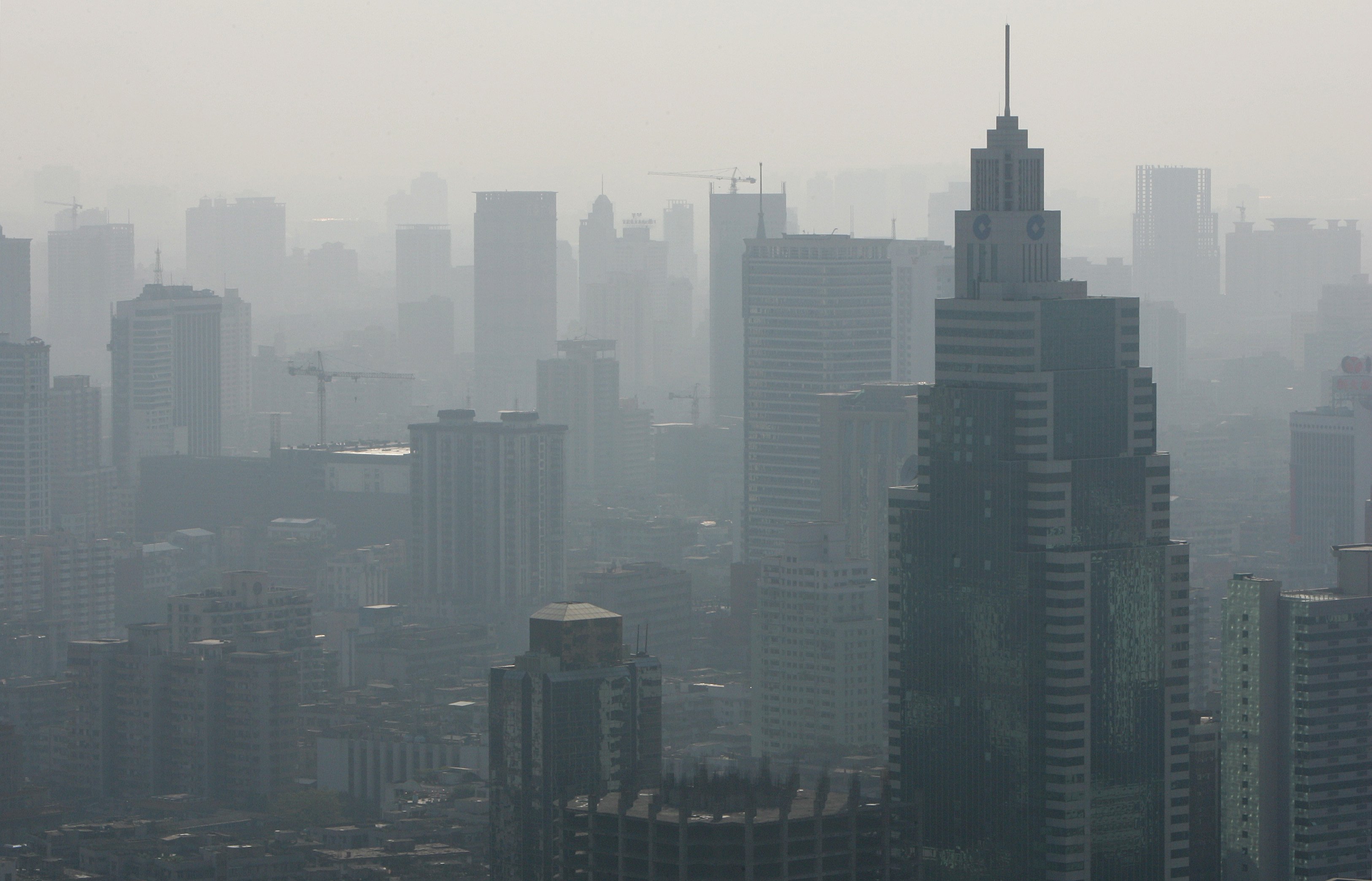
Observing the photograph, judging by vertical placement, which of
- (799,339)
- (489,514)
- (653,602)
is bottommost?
(653,602)

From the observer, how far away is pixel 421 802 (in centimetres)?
5428

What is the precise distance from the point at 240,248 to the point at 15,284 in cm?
3453

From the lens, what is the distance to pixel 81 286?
5404 inches

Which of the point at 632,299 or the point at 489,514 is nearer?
the point at 489,514

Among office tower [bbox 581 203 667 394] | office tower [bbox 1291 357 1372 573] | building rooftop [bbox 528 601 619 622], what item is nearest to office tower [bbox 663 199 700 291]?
office tower [bbox 581 203 667 394]

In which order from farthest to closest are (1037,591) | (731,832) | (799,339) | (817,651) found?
(799,339)
(817,651)
(1037,591)
(731,832)

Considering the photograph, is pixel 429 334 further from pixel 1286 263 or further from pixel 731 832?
pixel 731 832

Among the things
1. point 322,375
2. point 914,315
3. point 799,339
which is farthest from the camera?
point 322,375

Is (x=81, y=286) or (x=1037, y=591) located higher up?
(x=81, y=286)

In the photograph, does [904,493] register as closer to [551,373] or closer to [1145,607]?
[1145,607]

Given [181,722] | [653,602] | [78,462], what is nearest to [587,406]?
[78,462]

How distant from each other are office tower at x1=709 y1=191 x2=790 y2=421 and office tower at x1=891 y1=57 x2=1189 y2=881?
77.6m

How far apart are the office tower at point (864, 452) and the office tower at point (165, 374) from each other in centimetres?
4132

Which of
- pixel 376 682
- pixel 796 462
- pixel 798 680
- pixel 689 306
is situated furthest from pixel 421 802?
pixel 689 306
